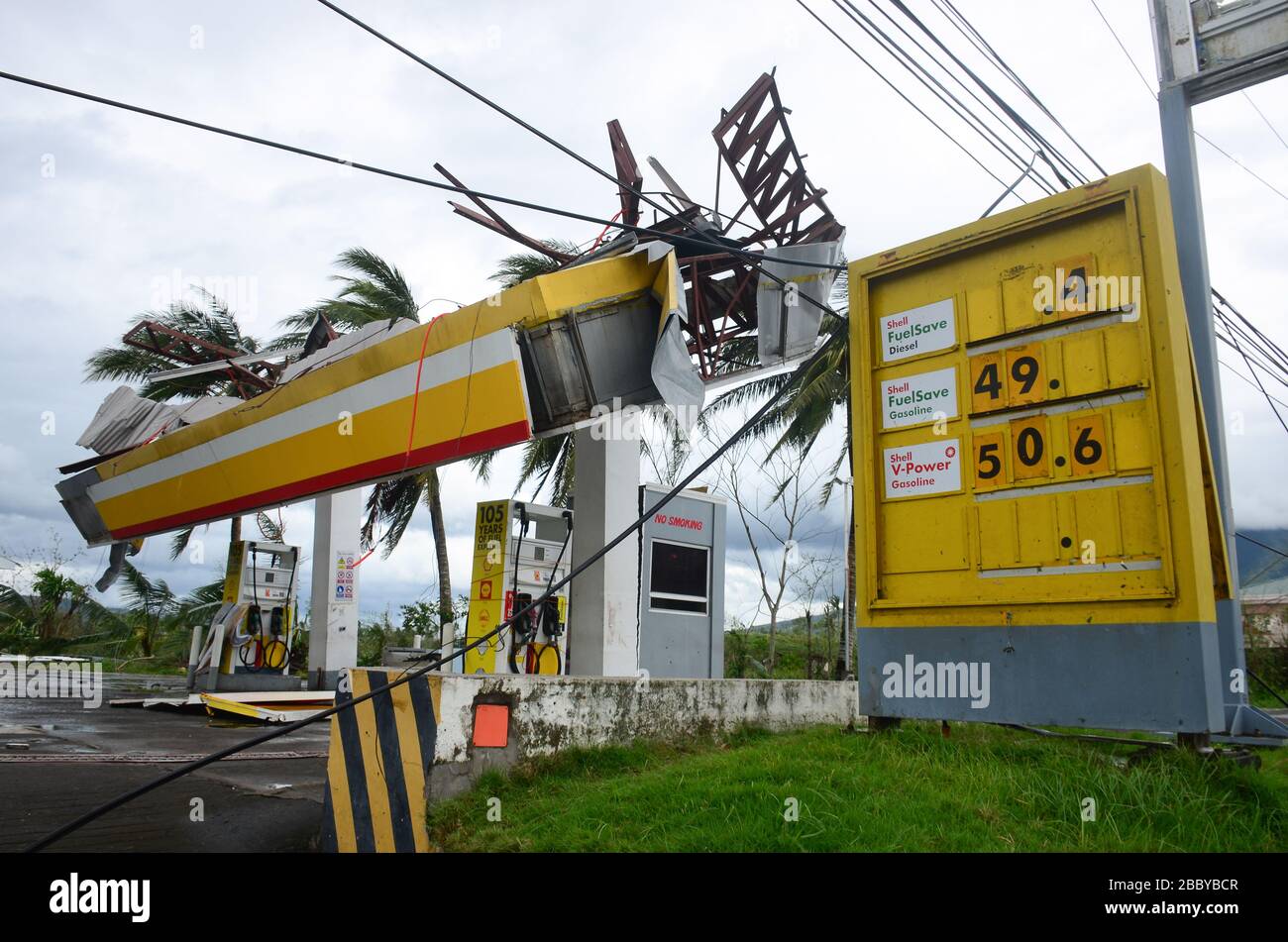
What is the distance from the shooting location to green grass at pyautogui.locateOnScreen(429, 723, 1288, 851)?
3469 mm

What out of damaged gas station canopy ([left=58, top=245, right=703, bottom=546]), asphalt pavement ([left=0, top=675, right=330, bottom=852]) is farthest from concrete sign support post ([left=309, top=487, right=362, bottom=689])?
damaged gas station canopy ([left=58, top=245, right=703, bottom=546])

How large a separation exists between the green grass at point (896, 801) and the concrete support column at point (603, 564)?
242cm

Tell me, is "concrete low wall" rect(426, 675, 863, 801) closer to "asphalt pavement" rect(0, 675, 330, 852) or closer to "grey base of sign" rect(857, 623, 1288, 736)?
"asphalt pavement" rect(0, 675, 330, 852)

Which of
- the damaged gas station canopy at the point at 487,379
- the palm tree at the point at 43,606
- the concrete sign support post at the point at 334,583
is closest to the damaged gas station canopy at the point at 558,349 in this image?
the damaged gas station canopy at the point at 487,379

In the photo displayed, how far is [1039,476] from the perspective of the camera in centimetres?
452

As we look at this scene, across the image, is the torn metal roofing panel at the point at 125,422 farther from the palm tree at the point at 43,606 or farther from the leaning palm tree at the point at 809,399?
the palm tree at the point at 43,606

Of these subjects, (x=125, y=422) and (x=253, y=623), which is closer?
(x=125, y=422)

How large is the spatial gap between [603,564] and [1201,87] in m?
5.98

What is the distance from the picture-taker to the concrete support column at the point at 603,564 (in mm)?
7402

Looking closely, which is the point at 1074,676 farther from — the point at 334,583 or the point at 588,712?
the point at 334,583

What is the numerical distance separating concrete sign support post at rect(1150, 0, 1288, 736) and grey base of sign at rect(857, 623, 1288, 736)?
205 centimetres

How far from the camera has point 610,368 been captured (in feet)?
20.7

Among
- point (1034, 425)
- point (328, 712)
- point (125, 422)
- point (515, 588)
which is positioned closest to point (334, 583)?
point (125, 422)
